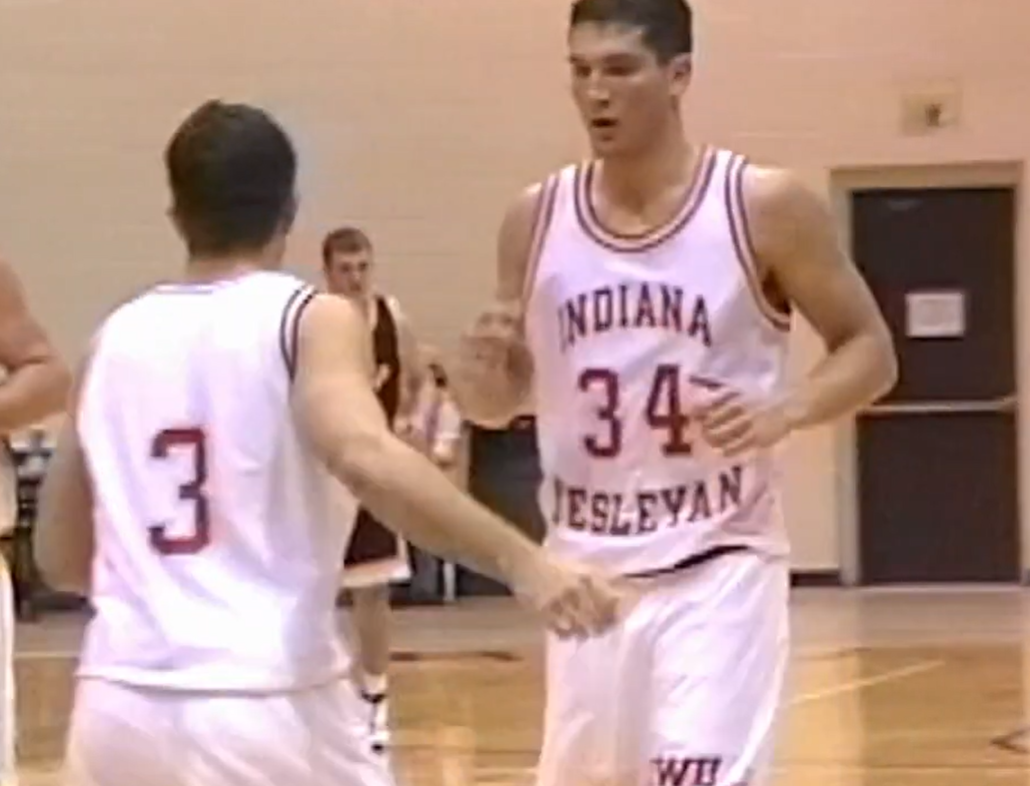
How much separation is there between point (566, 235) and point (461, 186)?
10756 mm

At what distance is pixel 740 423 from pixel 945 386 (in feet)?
37.4

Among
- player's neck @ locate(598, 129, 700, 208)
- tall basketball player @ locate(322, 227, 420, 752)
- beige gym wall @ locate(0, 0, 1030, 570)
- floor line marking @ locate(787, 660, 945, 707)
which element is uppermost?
beige gym wall @ locate(0, 0, 1030, 570)

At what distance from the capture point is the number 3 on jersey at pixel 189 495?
3.37m

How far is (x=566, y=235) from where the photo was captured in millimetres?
4684

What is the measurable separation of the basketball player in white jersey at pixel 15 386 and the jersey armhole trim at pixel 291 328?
3.68ft

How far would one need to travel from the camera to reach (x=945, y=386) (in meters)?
15.6

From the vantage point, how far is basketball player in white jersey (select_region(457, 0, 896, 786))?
4.43 m

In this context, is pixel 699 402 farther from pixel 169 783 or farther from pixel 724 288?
pixel 169 783

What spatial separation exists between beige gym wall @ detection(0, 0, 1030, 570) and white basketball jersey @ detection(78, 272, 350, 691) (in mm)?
11883

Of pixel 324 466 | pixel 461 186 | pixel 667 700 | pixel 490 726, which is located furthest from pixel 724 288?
pixel 461 186

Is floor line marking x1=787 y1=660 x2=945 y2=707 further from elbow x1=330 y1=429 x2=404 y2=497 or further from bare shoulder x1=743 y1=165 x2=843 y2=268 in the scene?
elbow x1=330 y1=429 x2=404 y2=497

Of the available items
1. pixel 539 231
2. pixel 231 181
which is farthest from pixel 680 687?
pixel 231 181

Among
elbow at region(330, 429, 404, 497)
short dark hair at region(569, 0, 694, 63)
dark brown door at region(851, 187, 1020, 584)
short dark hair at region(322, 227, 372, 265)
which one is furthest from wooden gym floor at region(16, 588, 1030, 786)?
elbow at region(330, 429, 404, 497)

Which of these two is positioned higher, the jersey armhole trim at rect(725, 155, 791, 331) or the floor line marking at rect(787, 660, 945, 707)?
the jersey armhole trim at rect(725, 155, 791, 331)
